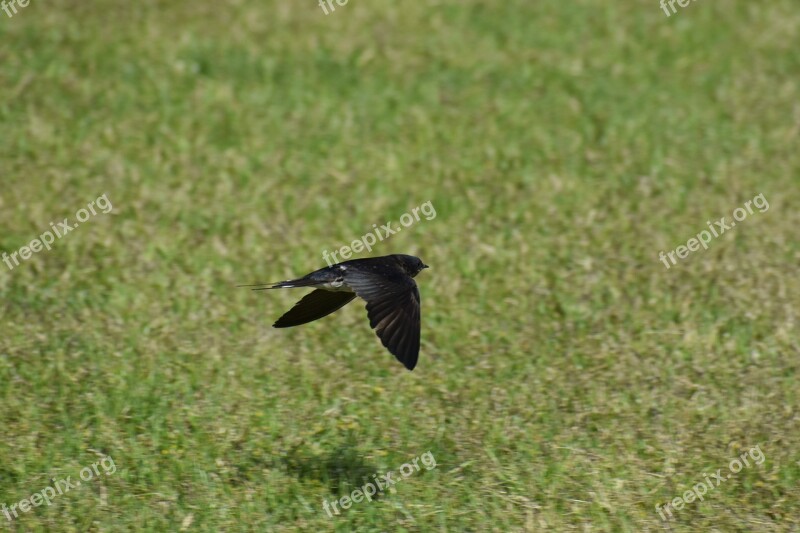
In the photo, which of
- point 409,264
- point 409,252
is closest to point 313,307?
point 409,264

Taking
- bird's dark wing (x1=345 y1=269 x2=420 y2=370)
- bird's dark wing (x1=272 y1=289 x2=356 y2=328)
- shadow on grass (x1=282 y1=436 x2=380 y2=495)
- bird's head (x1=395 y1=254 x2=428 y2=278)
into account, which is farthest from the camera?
bird's head (x1=395 y1=254 x2=428 y2=278)

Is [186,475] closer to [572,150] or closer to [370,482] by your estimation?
[370,482]

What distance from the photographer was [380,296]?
679cm

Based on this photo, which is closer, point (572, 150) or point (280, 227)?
point (280, 227)

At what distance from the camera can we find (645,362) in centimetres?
887

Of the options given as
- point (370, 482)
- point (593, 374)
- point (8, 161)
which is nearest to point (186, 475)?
point (370, 482)

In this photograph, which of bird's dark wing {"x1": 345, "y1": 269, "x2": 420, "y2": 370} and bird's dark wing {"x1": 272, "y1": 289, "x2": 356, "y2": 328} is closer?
bird's dark wing {"x1": 345, "y1": 269, "x2": 420, "y2": 370}

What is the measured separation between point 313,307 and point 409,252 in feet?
10.0

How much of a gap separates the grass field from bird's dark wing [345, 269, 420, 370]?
4.47 ft

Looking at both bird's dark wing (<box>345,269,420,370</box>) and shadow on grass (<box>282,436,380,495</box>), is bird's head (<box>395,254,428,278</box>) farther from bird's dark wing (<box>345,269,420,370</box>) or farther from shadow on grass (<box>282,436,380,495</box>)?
shadow on grass (<box>282,436,380,495</box>)

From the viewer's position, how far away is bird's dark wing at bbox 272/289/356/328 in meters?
7.51

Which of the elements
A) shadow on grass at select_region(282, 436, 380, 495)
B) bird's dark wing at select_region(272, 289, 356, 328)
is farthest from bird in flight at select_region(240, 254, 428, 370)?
shadow on grass at select_region(282, 436, 380, 495)

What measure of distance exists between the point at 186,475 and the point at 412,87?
7.03 m

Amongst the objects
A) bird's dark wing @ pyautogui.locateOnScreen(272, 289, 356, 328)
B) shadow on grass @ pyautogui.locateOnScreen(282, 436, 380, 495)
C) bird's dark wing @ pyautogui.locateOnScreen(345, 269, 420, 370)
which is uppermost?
bird's dark wing @ pyautogui.locateOnScreen(272, 289, 356, 328)
